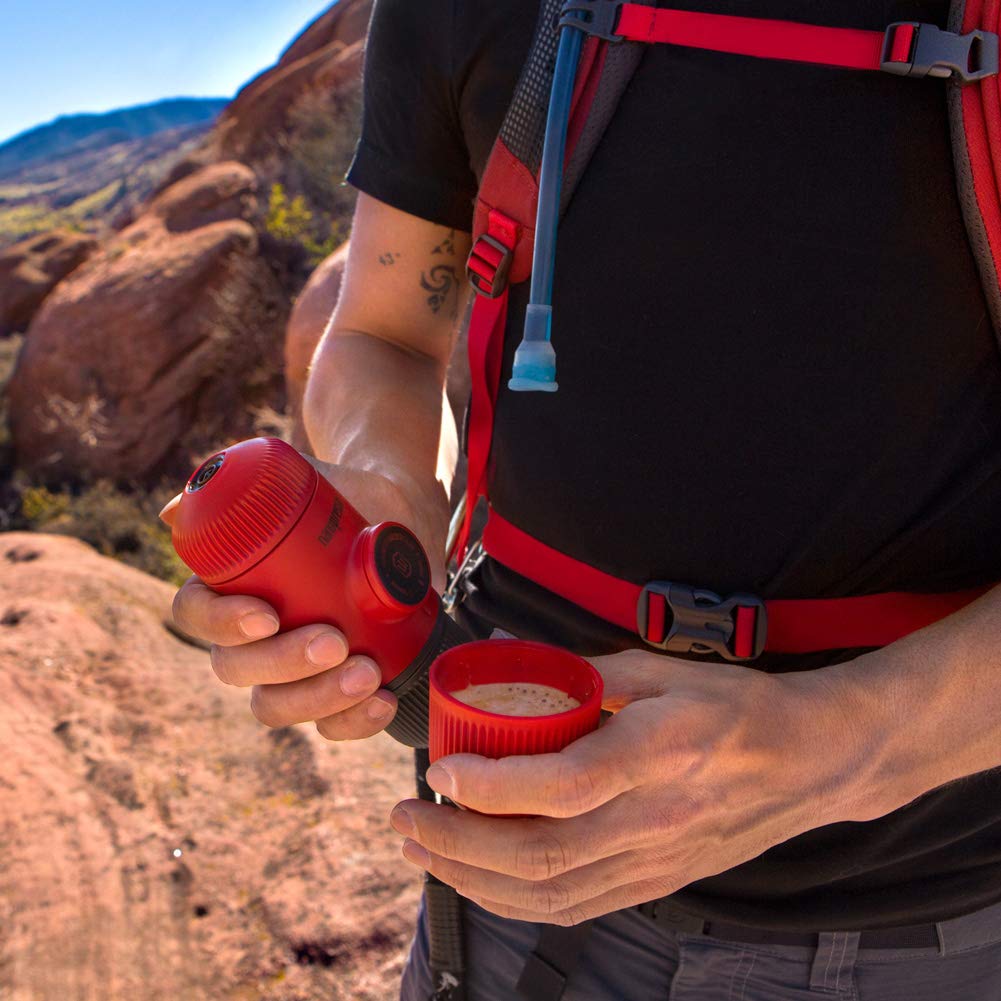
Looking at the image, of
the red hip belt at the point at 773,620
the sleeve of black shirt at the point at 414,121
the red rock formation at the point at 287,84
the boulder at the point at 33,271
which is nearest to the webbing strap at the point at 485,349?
the sleeve of black shirt at the point at 414,121

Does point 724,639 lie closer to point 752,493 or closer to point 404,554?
point 752,493

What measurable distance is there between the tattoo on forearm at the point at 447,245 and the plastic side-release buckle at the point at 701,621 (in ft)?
2.40

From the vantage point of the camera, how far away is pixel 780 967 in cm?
125

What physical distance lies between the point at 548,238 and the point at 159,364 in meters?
12.6

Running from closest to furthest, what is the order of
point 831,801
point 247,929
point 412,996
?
point 831,801 < point 412,996 < point 247,929

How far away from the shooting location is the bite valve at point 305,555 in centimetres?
101

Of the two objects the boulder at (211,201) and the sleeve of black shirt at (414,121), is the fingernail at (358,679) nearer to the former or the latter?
the sleeve of black shirt at (414,121)

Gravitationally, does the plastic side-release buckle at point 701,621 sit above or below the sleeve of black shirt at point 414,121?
below

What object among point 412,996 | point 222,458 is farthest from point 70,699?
point 222,458

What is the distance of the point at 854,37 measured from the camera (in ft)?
3.24

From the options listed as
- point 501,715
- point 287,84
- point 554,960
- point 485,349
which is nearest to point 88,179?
point 287,84

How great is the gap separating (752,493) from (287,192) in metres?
14.4

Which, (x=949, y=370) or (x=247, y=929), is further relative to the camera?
(x=247, y=929)

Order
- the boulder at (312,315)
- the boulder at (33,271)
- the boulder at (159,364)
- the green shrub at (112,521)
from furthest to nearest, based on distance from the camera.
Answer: the boulder at (33,271)
the boulder at (159,364)
the green shrub at (112,521)
the boulder at (312,315)
